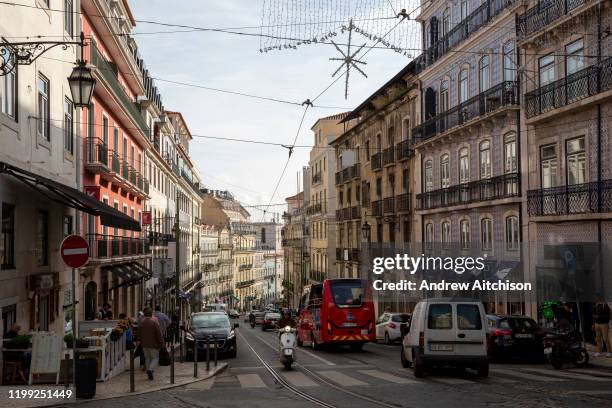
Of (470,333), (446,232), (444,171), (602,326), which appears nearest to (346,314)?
(602,326)

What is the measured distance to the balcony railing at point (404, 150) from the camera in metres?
40.0

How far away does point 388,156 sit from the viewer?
43.9 meters

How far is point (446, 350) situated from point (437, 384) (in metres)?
1.34

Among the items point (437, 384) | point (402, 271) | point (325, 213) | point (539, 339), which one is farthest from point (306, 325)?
point (325, 213)

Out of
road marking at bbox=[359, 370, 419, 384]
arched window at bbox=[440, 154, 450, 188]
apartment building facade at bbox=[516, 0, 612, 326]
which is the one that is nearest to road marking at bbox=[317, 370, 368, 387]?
road marking at bbox=[359, 370, 419, 384]

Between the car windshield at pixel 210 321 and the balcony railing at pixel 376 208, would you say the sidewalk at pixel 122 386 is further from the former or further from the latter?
the balcony railing at pixel 376 208

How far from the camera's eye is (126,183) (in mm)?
34875

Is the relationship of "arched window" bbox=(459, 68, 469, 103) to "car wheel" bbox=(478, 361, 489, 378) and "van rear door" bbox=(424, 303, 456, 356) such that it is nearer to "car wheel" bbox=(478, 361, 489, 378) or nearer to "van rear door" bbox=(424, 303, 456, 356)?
"van rear door" bbox=(424, 303, 456, 356)

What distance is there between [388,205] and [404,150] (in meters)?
4.03

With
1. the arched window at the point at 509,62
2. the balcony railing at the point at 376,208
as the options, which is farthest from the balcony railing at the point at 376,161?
the arched window at the point at 509,62

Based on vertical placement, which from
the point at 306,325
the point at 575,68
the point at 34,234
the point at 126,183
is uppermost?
the point at 575,68

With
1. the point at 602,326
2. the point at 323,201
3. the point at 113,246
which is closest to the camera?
the point at 602,326

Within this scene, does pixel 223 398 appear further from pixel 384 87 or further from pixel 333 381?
pixel 384 87

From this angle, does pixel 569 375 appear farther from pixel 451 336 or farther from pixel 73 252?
pixel 73 252
